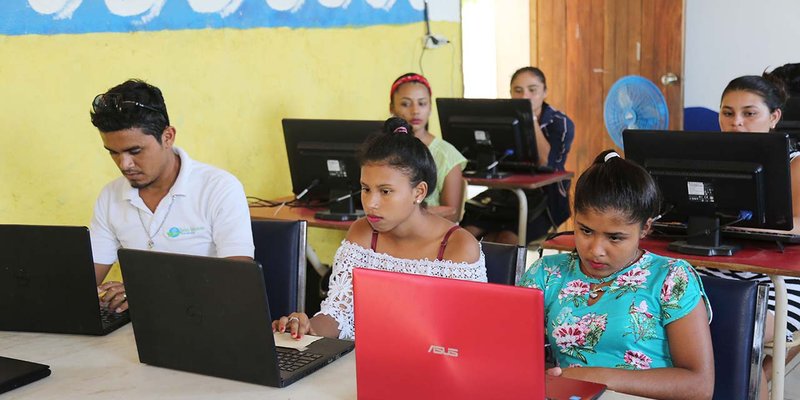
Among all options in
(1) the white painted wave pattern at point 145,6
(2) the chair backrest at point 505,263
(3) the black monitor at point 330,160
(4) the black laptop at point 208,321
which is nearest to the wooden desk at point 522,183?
(3) the black monitor at point 330,160

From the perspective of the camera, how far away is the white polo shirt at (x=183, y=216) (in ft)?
7.81

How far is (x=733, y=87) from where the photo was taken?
3113mm

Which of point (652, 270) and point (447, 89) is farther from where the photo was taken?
point (447, 89)

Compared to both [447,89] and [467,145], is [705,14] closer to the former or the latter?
[447,89]

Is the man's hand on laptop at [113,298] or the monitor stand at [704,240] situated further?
the monitor stand at [704,240]

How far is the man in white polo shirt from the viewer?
91.0 inches

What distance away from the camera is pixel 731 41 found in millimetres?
5301

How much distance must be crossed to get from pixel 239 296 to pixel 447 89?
3.51 metres

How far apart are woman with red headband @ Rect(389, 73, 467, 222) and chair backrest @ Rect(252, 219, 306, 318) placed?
1140 millimetres

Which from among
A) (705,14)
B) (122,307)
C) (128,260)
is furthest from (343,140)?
(705,14)

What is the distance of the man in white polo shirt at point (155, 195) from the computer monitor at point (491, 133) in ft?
5.68

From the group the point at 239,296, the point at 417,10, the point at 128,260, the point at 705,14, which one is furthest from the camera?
the point at 705,14

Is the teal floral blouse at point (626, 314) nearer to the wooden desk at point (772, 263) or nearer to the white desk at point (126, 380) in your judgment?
the white desk at point (126, 380)

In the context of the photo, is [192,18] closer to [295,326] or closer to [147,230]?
[147,230]
